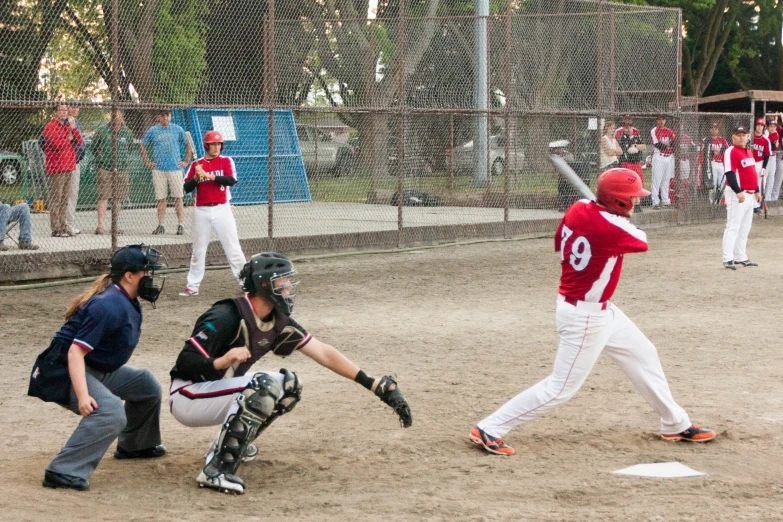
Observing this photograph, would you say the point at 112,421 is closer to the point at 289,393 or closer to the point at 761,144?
the point at 289,393

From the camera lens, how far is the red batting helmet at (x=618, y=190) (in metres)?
5.65

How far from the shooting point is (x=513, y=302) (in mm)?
11242

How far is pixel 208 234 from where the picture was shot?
37.3 feet

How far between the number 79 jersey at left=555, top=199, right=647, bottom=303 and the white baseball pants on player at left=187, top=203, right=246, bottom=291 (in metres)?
6.08

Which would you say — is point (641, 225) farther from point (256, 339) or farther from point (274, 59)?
point (256, 339)

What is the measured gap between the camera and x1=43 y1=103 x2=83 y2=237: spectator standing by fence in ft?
41.1

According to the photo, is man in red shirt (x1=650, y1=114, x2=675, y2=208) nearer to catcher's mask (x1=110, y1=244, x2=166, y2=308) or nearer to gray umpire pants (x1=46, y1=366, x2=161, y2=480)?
gray umpire pants (x1=46, y1=366, x2=161, y2=480)

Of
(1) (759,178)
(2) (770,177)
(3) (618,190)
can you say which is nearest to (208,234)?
(3) (618,190)

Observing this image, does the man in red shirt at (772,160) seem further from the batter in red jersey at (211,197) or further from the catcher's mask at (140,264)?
the catcher's mask at (140,264)

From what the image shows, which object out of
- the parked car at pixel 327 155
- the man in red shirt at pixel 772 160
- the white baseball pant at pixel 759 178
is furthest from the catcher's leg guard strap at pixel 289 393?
the man in red shirt at pixel 772 160

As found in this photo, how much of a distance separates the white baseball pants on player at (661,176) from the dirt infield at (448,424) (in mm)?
9138

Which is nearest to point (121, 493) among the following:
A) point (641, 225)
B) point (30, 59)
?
point (30, 59)

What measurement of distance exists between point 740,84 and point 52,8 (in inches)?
1495

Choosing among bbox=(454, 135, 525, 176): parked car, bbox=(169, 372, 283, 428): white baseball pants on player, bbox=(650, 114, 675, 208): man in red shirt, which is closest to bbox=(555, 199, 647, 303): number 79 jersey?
bbox=(169, 372, 283, 428): white baseball pants on player
